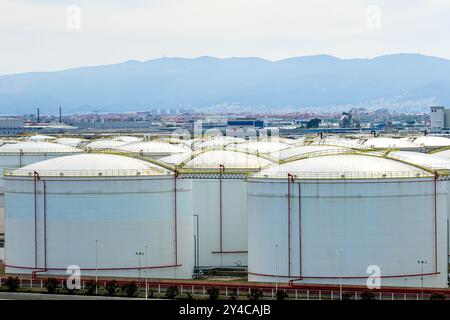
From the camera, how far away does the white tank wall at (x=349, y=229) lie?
164 ft

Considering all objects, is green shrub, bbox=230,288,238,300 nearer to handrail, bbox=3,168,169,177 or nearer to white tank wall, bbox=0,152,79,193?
handrail, bbox=3,168,169,177

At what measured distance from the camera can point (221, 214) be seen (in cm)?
5938

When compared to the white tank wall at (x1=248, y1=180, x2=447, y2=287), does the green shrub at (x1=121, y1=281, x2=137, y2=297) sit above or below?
below

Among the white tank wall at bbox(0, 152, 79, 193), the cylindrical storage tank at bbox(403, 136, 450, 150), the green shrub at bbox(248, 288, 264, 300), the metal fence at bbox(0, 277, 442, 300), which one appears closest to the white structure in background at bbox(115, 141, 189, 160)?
the white tank wall at bbox(0, 152, 79, 193)

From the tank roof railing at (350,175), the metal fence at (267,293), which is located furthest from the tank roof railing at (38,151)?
the tank roof railing at (350,175)

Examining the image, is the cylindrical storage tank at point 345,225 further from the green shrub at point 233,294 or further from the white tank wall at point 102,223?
the white tank wall at point 102,223

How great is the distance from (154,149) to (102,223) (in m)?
32.4

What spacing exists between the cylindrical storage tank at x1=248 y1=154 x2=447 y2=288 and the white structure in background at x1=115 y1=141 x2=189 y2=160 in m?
33.0

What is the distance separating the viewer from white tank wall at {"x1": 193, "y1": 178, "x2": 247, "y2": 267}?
59.0 m

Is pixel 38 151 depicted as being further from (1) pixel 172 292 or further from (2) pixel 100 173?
(1) pixel 172 292

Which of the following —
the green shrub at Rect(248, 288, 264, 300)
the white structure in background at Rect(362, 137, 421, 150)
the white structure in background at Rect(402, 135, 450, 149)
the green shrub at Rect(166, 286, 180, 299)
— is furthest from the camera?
the white structure in background at Rect(402, 135, 450, 149)

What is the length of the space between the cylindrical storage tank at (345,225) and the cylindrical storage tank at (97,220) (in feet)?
18.9

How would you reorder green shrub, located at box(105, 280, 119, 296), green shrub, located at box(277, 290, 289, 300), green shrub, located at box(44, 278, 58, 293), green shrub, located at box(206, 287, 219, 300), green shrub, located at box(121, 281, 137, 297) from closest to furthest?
green shrub, located at box(277, 290, 289, 300)
green shrub, located at box(206, 287, 219, 300)
green shrub, located at box(121, 281, 137, 297)
green shrub, located at box(105, 280, 119, 296)
green shrub, located at box(44, 278, 58, 293)
